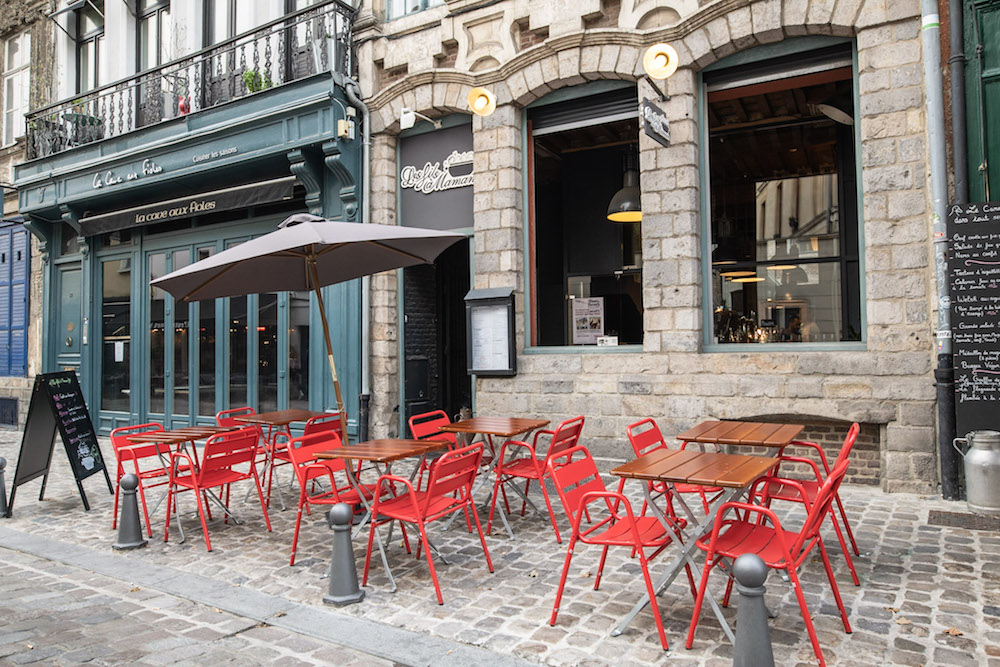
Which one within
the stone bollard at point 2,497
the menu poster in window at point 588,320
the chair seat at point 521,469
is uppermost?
the menu poster in window at point 588,320

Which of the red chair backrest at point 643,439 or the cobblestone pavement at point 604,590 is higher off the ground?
the red chair backrest at point 643,439

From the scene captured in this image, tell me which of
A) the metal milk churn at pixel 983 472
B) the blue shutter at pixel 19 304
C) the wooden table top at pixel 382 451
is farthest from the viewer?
the blue shutter at pixel 19 304

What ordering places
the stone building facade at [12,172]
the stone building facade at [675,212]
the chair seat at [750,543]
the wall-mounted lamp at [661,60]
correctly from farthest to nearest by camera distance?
the stone building facade at [12,172] < the stone building facade at [675,212] < the wall-mounted lamp at [661,60] < the chair seat at [750,543]

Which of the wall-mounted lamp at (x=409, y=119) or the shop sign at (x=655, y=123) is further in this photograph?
the wall-mounted lamp at (x=409, y=119)

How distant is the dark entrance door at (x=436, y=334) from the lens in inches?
393

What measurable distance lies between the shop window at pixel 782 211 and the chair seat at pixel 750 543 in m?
4.39

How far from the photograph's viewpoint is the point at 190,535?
5.96 m

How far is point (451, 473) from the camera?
175 inches

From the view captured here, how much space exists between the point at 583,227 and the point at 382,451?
256 inches

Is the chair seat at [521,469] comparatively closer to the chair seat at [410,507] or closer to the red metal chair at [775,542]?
the chair seat at [410,507]

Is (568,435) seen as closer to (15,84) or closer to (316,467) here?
(316,467)

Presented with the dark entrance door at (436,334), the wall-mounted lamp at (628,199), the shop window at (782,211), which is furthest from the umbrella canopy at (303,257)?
the wall-mounted lamp at (628,199)

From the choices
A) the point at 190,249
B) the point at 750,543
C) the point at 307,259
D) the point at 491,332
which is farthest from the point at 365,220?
the point at 750,543

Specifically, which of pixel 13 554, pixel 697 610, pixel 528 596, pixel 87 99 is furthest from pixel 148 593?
pixel 87 99
